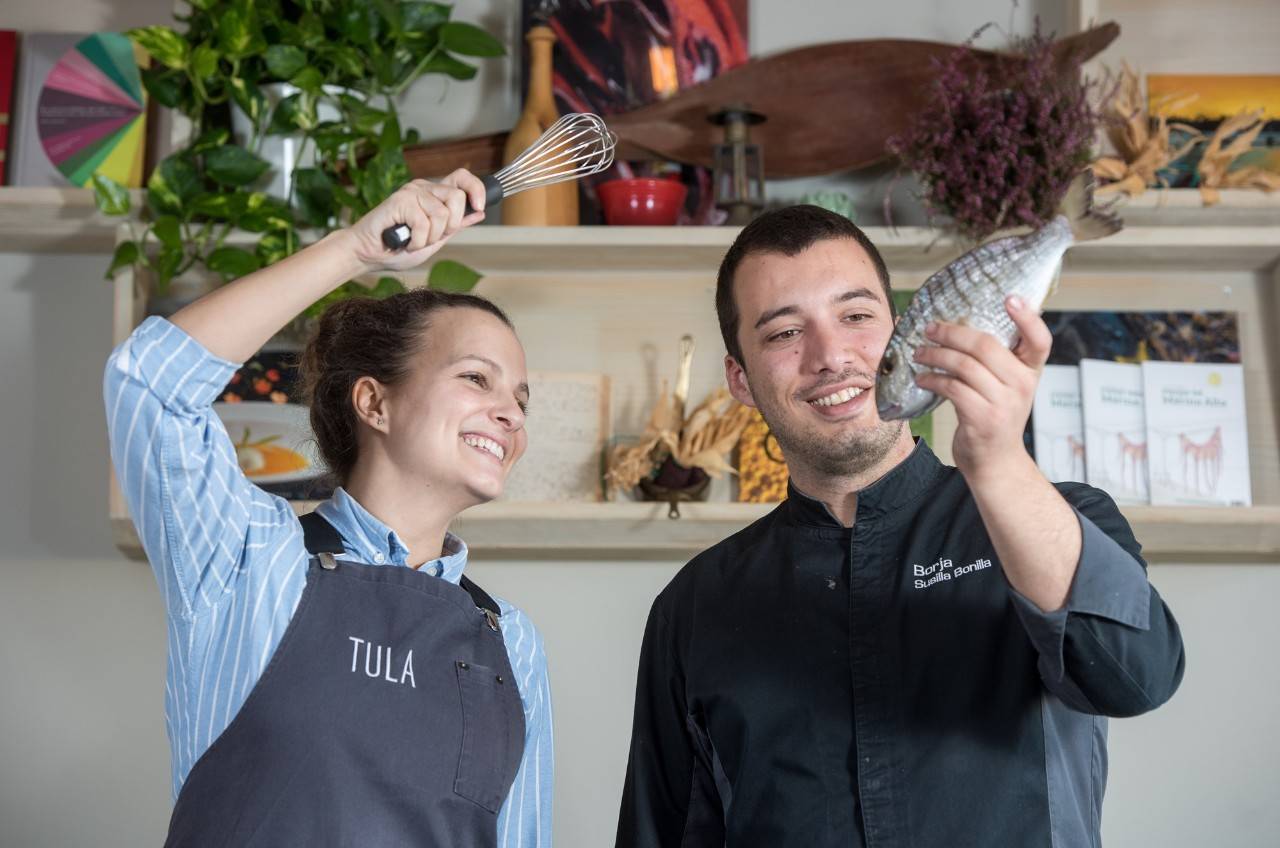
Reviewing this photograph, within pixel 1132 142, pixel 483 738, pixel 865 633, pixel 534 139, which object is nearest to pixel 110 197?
pixel 534 139

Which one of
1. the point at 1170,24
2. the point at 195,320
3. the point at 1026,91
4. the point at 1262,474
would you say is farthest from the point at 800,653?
the point at 1170,24

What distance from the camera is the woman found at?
103 centimetres

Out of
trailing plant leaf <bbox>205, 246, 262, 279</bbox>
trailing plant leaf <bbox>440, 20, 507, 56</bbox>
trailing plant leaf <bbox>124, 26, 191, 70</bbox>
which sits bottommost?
trailing plant leaf <bbox>205, 246, 262, 279</bbox>

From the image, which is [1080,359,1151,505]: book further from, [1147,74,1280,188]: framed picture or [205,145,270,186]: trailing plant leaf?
[205,145,270,186]: trailing plant leaf

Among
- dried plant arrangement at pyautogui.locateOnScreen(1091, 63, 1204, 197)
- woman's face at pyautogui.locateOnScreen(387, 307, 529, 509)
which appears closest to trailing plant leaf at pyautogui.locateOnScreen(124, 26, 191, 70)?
woman's face at pyautogui.locateOnScreen(387, 307, 529, 509)

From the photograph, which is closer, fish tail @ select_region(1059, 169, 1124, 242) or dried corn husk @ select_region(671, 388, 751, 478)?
fish tail @ select_region(1059, 169, 1124, 242)

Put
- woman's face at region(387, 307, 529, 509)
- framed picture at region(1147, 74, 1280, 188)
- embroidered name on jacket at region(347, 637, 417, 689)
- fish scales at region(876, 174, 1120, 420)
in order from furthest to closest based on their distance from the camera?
1. framed picture at region(1147, 74, 1280, 188)
2. woman's face at region(387, 307, 529, 509)
3. embroidered name on jacket at region(347, 637, 417, 689)
4. fish scales at region(876, 174, 1120, 420)

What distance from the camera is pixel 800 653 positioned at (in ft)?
3.84

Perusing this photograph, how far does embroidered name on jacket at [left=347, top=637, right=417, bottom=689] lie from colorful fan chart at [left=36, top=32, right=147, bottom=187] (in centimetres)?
126

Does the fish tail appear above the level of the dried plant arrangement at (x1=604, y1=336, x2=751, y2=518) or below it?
above

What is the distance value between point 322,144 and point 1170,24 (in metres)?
1.33

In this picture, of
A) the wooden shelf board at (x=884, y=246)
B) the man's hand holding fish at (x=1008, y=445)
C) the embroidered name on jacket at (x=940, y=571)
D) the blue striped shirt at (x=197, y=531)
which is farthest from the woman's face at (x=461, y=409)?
the wooden shelf board at (x=884, y=246)

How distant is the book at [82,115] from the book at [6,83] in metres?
0.01

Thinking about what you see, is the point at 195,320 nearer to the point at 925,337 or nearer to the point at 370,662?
the point at 370,662
